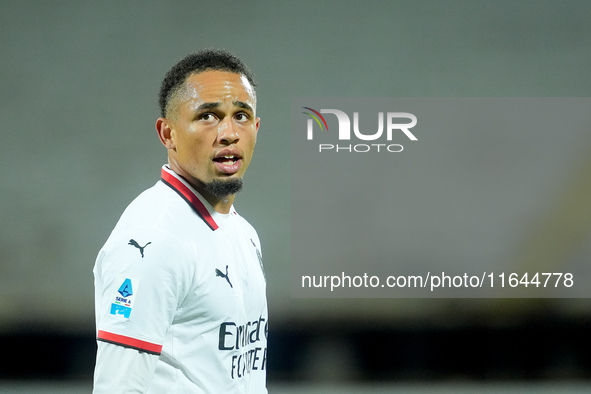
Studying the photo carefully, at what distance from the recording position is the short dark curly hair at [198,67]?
42.9 inches

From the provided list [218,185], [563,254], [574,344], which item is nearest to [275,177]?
[563,254]

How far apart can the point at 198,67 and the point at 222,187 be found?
0.20 meters

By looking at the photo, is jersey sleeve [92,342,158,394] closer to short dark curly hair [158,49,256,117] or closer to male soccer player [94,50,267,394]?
male soccer player [94,50,267,394]

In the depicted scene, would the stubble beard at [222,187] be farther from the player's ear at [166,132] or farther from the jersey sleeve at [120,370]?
the jersey sleeve at [120,370]

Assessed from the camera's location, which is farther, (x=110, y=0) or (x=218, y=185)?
(x=110, y=0)

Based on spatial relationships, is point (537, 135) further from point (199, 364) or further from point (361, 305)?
point (199, 364)

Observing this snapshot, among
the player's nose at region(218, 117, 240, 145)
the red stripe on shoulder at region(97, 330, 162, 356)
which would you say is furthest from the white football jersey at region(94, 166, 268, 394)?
the player's nose at region(218, 117, 240, 145)

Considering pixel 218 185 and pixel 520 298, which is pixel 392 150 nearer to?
pixel 520 298

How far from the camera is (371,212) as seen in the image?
360cm

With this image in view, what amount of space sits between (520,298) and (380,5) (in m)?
1.75

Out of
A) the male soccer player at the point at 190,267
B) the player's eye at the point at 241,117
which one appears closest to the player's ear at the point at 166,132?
the male soccer player at the point at 190,267

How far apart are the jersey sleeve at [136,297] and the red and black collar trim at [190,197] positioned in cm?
14

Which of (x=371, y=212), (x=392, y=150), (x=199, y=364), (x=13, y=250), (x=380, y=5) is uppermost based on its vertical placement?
(x=380, y=5)

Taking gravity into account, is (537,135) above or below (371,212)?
above
